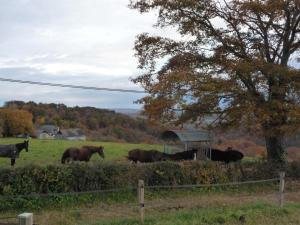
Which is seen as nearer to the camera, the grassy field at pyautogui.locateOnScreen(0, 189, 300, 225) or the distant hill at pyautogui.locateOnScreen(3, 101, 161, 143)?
the grassy field at pyautogui.locateOnScreen(0, 189, 300, 225)

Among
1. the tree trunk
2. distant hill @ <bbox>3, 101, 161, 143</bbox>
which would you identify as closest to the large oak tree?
the tree trunk

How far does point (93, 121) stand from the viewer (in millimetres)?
64562

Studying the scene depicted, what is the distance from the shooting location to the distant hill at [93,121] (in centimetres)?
6138

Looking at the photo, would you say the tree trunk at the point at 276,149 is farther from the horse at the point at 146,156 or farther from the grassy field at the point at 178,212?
the grassy field at the point at 178,212

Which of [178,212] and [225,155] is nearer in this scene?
[178,212]

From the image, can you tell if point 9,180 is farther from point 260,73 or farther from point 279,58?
point 279,58

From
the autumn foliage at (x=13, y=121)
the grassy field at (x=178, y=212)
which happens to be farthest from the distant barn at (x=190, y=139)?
the autumn foliage at (x=13, y=121)

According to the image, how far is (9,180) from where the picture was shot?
15.2m

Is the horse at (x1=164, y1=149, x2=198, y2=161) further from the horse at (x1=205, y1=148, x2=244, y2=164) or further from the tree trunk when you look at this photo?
the tree trunk

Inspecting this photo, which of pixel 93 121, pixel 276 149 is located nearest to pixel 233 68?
pixel 276 149

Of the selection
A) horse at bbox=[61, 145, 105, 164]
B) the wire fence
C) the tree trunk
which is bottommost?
the wire fence

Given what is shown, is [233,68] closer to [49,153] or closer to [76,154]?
[76,154]

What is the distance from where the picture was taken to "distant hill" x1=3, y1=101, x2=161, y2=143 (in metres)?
61.4

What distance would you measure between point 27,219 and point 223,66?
55.4 feet
